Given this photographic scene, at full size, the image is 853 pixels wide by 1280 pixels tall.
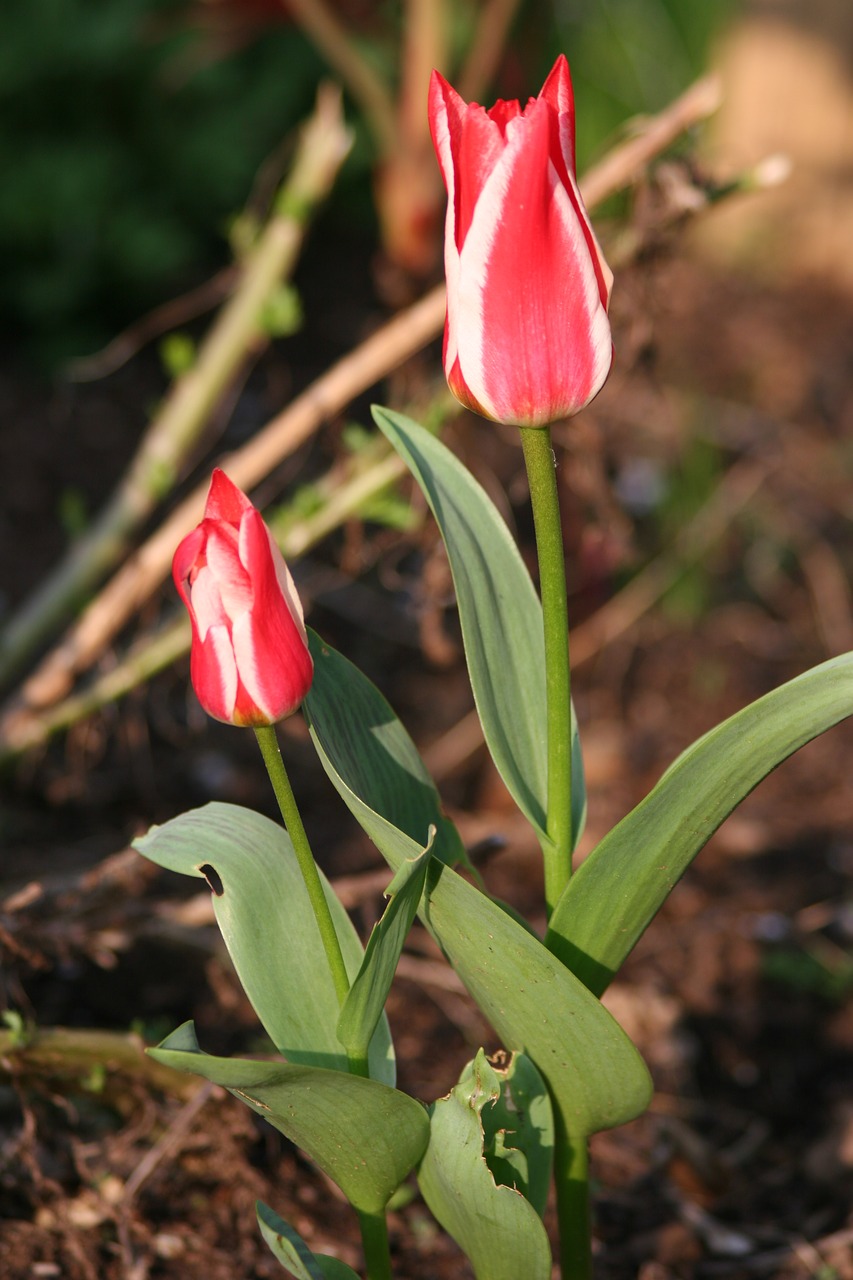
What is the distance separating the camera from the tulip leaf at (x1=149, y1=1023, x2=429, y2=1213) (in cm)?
77

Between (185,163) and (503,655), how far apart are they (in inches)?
108

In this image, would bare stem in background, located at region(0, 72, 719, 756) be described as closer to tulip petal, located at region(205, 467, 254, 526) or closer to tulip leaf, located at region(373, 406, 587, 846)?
tulip leaf, located at region(373, 406, 587, 846)

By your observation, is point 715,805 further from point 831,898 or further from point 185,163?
point 185,163


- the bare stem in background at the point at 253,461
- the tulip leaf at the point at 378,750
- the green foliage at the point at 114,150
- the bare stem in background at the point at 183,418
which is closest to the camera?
the tulip leaf at the point at 378,750

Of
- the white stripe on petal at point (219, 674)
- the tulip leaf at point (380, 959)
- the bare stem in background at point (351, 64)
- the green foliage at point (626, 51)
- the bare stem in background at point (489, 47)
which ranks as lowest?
the tulip leaf at point (380, 959)

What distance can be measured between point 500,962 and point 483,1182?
0.48ft

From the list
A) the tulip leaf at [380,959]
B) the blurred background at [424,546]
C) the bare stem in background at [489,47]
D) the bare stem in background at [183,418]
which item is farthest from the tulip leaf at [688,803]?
the bare stem in background at [489,47]

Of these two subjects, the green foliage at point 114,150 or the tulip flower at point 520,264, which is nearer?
the tulip flower at point 520,264

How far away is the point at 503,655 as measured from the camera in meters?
1.00

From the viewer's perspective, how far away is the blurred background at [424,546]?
1.38 metres

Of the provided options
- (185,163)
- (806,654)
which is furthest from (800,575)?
(185,163)

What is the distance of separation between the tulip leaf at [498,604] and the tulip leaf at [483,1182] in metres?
0.20

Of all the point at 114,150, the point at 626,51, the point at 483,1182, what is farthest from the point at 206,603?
the point at 626,51

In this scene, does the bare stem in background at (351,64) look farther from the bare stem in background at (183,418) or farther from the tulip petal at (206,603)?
the tulip petal at (206,603)
